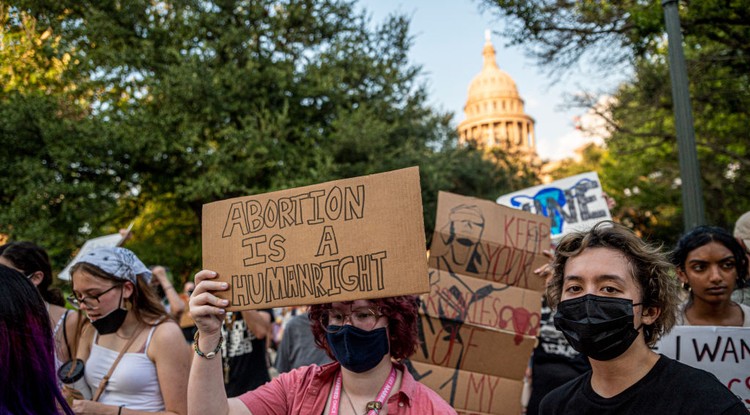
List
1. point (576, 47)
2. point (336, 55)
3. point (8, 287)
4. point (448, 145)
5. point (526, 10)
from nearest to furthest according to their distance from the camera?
1. point (8, 287)
2. point (526, 10)
3. point (576, 47)
4. point (336, 55)
5. point (448, 145)

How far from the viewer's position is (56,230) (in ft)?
38.2

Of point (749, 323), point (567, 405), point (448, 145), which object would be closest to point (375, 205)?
point (567, 405)

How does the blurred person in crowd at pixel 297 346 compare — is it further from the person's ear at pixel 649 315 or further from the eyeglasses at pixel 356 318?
the person's ear at pixel 649 315

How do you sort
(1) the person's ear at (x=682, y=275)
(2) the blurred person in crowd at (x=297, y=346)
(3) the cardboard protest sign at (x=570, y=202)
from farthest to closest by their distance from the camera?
(3) the cardboard protest sign at (x=570, y=202) → (2) the blurred person in crowd at (x=297, y=346) → (1) the person's ear at (x=682, y=275)

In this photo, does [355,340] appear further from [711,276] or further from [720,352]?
[711,276]

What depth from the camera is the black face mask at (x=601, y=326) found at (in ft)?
6.57

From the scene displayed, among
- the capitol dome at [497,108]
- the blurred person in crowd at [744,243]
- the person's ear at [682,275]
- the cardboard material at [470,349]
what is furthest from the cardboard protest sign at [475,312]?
the capitol dome at [497,108]

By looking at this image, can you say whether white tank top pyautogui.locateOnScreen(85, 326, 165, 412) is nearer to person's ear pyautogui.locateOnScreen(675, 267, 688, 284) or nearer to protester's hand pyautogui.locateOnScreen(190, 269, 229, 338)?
protester's hand pyautogui.locateOnScreen(190, 269, 229, 338)

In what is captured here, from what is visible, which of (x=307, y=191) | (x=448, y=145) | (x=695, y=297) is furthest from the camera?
(x=448, y=145)

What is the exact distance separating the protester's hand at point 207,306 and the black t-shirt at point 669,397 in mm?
1271

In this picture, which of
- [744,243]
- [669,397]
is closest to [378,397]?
[669,397]

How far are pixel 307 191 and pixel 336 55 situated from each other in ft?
39.0

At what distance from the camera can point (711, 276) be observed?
3051 mm

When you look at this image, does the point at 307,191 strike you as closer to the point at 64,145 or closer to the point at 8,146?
the point at 64,145
